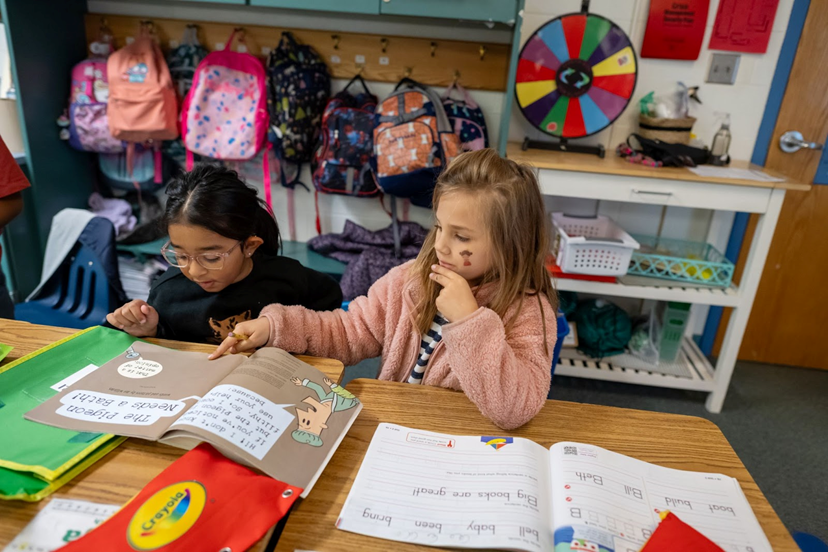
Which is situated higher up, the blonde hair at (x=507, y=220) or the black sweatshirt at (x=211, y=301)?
the blonde hair at (x=507, y=220)

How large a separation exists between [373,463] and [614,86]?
194 cm

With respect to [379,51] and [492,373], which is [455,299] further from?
[379,51]

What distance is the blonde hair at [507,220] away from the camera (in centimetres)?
93

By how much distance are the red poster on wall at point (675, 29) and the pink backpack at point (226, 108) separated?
1.55m

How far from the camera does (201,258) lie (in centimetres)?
110

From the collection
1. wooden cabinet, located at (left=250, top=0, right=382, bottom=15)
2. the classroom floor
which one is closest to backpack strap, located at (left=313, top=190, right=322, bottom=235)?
the classroom floor

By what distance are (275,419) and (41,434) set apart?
297mm

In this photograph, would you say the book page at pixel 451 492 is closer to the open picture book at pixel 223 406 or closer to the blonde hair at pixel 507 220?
the open picture book at pixel 223 406

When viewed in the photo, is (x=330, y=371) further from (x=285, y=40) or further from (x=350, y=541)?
(x=285, y=40)

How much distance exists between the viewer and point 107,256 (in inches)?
62.9

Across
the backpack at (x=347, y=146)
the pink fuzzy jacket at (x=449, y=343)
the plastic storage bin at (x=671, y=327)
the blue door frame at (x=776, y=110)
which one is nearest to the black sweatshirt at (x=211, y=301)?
the pink fuzzy jacket at (x=449, y=343)

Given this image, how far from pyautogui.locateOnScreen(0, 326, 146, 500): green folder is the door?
8.24 ft

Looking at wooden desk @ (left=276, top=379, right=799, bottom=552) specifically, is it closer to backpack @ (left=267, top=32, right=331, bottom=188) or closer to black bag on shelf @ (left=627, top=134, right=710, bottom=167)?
black bag on shelf @ (left=627, top=134, right=710, bottom=167)

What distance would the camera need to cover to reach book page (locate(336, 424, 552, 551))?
24.7 inches
